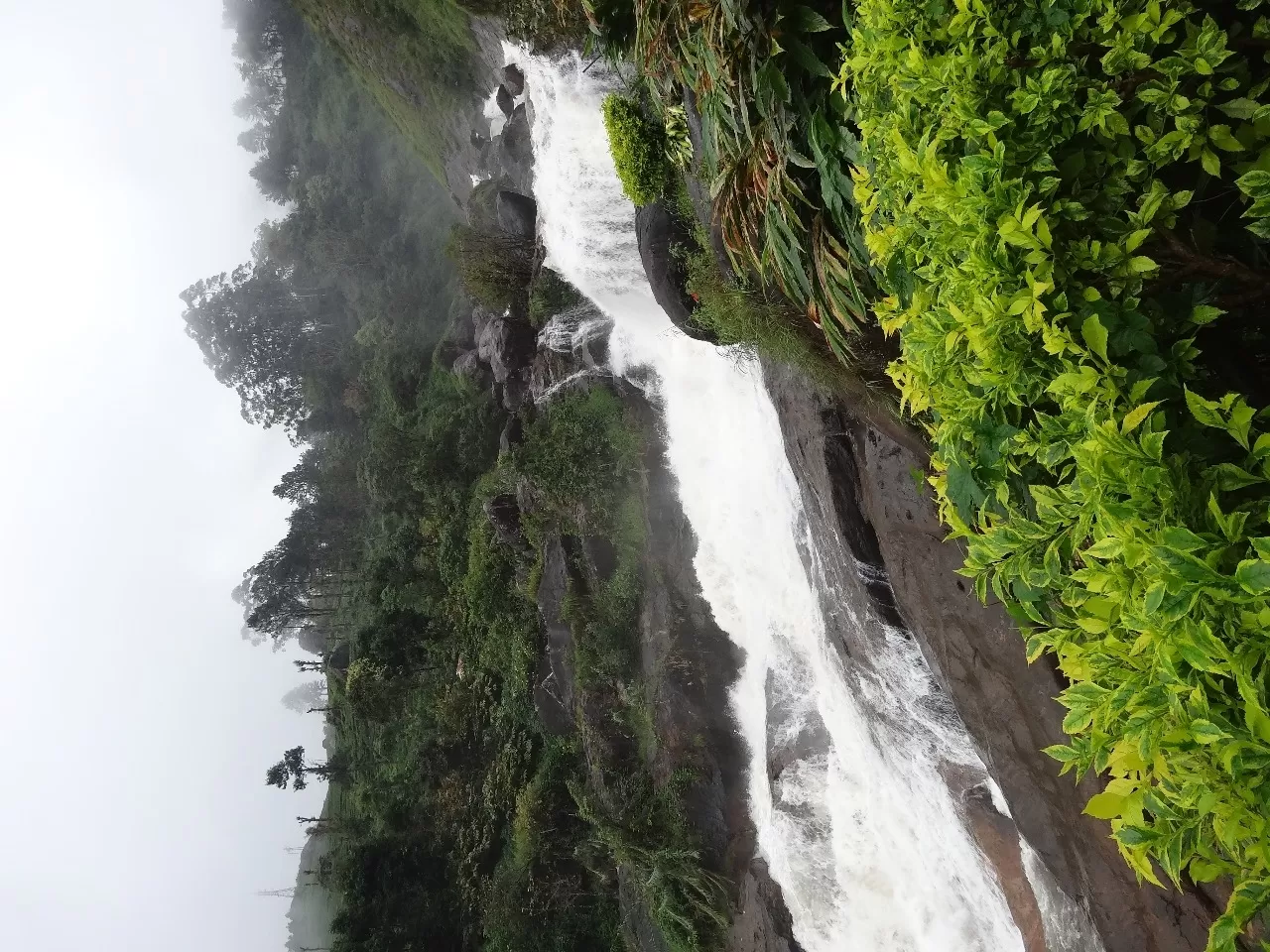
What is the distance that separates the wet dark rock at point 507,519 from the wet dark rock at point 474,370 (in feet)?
9.64

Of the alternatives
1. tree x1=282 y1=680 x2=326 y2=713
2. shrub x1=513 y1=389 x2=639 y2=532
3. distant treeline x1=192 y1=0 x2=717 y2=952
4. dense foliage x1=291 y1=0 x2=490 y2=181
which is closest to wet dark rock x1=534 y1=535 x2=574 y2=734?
distant treeline x1=192 y1=0 x2=717 y2=952

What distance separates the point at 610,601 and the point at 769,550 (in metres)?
3.99

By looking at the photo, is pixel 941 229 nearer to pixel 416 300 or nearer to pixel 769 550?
pixel 769 550

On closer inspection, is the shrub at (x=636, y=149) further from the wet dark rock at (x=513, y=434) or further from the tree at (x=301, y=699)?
the tree at (x=301, y=699)

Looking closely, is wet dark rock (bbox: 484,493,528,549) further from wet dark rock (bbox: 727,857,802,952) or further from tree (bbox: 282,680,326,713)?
tree (bbox: 282,680,326,713)

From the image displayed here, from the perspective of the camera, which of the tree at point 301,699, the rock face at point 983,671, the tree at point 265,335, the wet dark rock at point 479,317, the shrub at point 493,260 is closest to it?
the rock face at point 983,671

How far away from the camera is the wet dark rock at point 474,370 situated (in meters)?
15.6

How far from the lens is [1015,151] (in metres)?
2.26

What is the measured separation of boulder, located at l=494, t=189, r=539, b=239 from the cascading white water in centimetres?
112

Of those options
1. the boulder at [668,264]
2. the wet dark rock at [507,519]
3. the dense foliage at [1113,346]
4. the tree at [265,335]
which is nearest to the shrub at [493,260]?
the wet dark rock at [507,519]

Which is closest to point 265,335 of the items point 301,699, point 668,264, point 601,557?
point 601,557

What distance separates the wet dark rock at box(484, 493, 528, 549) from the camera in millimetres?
14008

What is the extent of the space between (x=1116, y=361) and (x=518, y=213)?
12.0 meters

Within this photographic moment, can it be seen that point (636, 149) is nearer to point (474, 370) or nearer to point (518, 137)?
point (518, 137)
